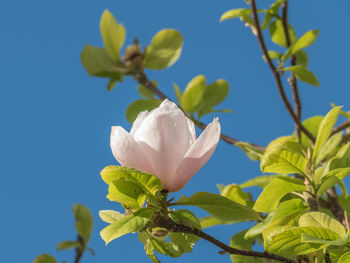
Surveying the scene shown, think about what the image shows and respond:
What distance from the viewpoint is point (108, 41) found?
130cm

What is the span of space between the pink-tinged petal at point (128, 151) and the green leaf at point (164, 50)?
0.73 metres

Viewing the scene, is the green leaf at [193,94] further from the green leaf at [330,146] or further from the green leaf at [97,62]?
the green leaf at [330,146]

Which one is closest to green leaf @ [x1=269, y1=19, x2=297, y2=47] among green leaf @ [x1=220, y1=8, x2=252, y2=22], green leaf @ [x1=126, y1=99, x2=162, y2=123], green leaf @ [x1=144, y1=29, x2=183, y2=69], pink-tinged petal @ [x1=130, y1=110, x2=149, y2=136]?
green leaf @ [x1=220, y1=8, x2=252, y2=22]

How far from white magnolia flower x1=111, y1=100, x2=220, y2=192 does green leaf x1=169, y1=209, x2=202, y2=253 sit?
38 mm

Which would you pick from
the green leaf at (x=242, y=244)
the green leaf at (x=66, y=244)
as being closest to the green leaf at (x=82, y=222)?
the green leaf at (x=66, y=244)

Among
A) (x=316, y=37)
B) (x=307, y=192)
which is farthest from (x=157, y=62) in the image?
(x=307, y=192)

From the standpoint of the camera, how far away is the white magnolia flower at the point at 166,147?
1.99 feet

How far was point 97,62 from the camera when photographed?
52.9 inches

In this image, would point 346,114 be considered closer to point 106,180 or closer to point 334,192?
point 334,192

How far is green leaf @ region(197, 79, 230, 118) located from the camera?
132 centimetres

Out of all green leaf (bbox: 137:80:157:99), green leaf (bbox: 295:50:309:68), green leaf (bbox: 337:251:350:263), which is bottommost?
green leaf (bbox: 337:251:350:263)

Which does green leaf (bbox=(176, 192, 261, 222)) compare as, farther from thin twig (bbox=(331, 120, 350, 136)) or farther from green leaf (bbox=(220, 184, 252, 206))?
thin twig (bbox=(331, 120, 350, 136))

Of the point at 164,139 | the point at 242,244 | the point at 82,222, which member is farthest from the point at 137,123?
the point at 82,222

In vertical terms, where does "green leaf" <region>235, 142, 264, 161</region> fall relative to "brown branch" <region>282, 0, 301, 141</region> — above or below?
below
